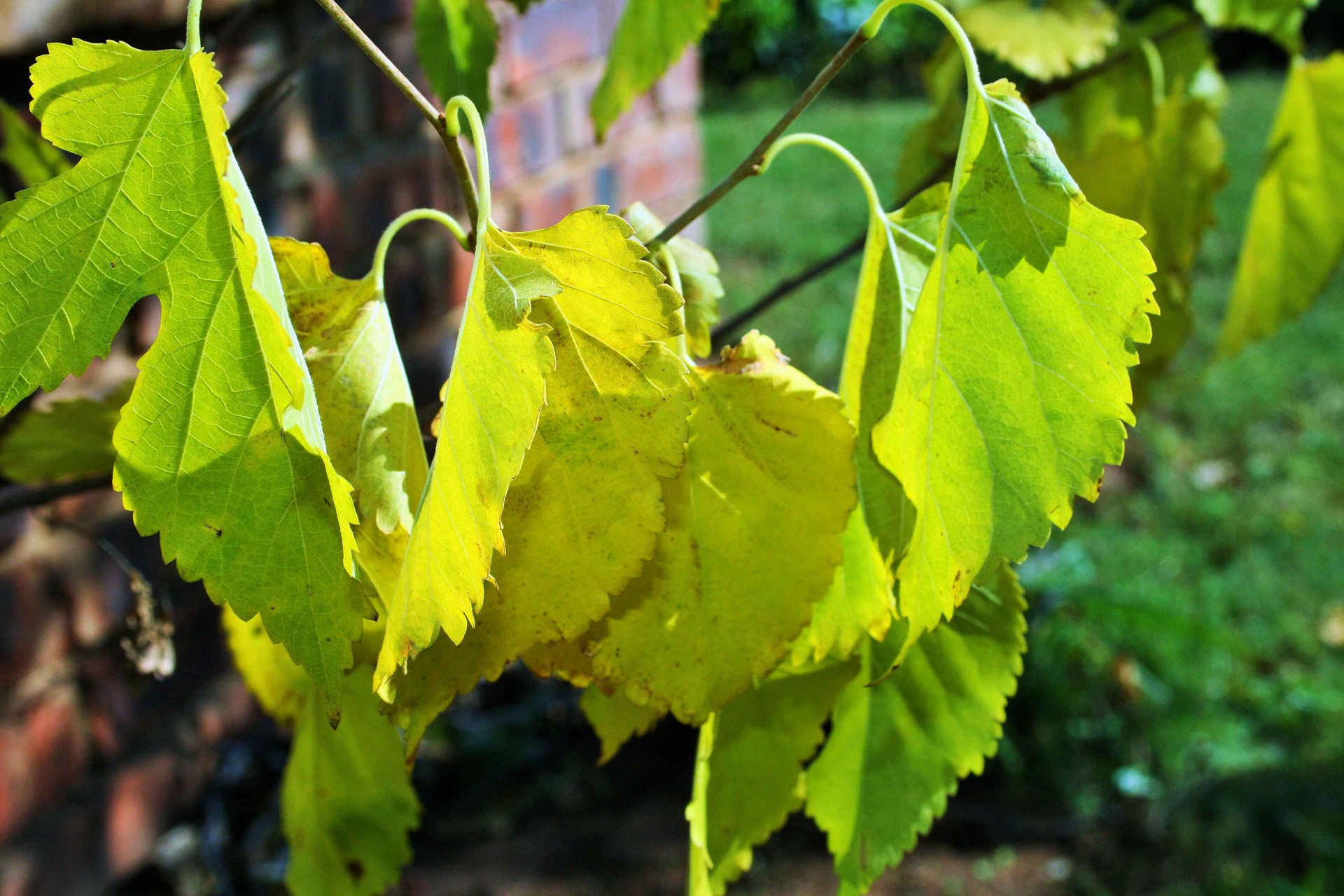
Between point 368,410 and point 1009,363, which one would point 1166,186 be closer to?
point 1009,363

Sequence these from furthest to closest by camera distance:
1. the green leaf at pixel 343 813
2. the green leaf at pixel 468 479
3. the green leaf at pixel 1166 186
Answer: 1. the green leaf at pixel 1166 186
2. the green leaf at pixel 343 813
3. the green leaf at pixel 468 479

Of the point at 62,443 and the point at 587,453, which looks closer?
the point at 587,453

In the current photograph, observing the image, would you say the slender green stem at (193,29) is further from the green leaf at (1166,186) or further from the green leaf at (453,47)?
the green leaf at (1166,186)

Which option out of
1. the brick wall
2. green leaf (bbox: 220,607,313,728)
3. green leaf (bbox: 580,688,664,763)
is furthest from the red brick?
green leaf (bbox: 580,688,664,763)

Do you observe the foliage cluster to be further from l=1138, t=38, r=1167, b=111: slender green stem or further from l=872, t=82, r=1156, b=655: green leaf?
l=1138, t=38, r=1167, b=111: slender green stem

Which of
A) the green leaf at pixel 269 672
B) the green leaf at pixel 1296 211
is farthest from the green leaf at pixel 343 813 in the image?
the green leaf at pixel 1296 211

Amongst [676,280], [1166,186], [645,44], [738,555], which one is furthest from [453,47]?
[1166,186]

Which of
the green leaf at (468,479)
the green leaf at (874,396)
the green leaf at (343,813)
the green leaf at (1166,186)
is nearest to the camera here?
the green leaf at (468,479)
